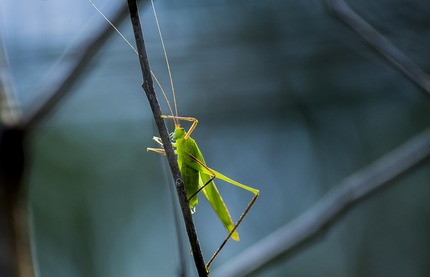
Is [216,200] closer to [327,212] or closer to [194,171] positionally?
[194,171]

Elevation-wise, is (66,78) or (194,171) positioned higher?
(66,78)

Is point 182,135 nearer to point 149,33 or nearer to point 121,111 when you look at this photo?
point 149,33

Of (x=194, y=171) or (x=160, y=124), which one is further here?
(x=194, y=171)

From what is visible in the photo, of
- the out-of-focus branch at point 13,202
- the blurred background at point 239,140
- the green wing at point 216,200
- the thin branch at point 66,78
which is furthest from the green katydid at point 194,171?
the blurred background at point 239,140

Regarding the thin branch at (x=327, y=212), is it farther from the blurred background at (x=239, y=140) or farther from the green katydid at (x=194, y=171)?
the blurred background at (x=239, y=140)

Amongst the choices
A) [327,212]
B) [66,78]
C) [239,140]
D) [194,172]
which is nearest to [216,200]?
[194,172]
